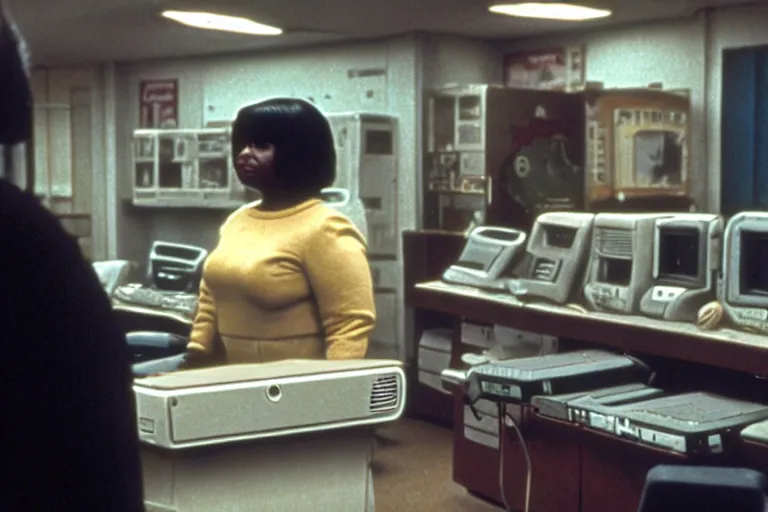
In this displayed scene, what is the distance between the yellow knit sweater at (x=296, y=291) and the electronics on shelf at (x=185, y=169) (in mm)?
4275

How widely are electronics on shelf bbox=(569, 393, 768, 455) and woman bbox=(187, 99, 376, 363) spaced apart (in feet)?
4.30

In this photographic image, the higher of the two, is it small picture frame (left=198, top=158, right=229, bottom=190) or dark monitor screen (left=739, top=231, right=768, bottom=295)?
small picture frame (left=198, top=158, right=229, bottom=190)

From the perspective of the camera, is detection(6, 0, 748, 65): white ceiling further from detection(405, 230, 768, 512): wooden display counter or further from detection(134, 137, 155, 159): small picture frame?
detection(405, 230, 768, 512): wooden display counter

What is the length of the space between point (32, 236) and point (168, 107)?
24.3 ft

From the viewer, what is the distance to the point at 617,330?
385 cm

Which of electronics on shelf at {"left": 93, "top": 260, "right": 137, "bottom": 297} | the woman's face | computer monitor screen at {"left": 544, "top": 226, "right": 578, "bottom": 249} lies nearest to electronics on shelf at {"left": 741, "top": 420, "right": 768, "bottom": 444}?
computer monitor screen at {"left": 544, "top": 226, "right": 578, "bottom": 249}

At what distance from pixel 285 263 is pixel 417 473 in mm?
2778

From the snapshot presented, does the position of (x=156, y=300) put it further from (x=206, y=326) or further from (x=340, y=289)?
(x=340, y=289)

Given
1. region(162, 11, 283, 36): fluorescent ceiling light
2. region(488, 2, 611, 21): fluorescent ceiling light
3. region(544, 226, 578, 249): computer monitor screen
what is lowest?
region(544, 226, 578, 249): computer monitor screen

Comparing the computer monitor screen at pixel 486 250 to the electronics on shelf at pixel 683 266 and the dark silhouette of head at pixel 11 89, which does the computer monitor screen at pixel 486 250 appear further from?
the dark silhouette of head at pixel 11 89

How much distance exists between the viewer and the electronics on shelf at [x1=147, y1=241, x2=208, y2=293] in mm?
5879

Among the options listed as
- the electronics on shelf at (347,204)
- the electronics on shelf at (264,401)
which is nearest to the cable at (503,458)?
the electronics on shelf at (347,204)

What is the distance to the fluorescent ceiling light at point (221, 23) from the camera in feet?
18.5

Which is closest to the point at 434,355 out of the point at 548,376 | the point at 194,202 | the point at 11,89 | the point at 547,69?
the point at 547,69
